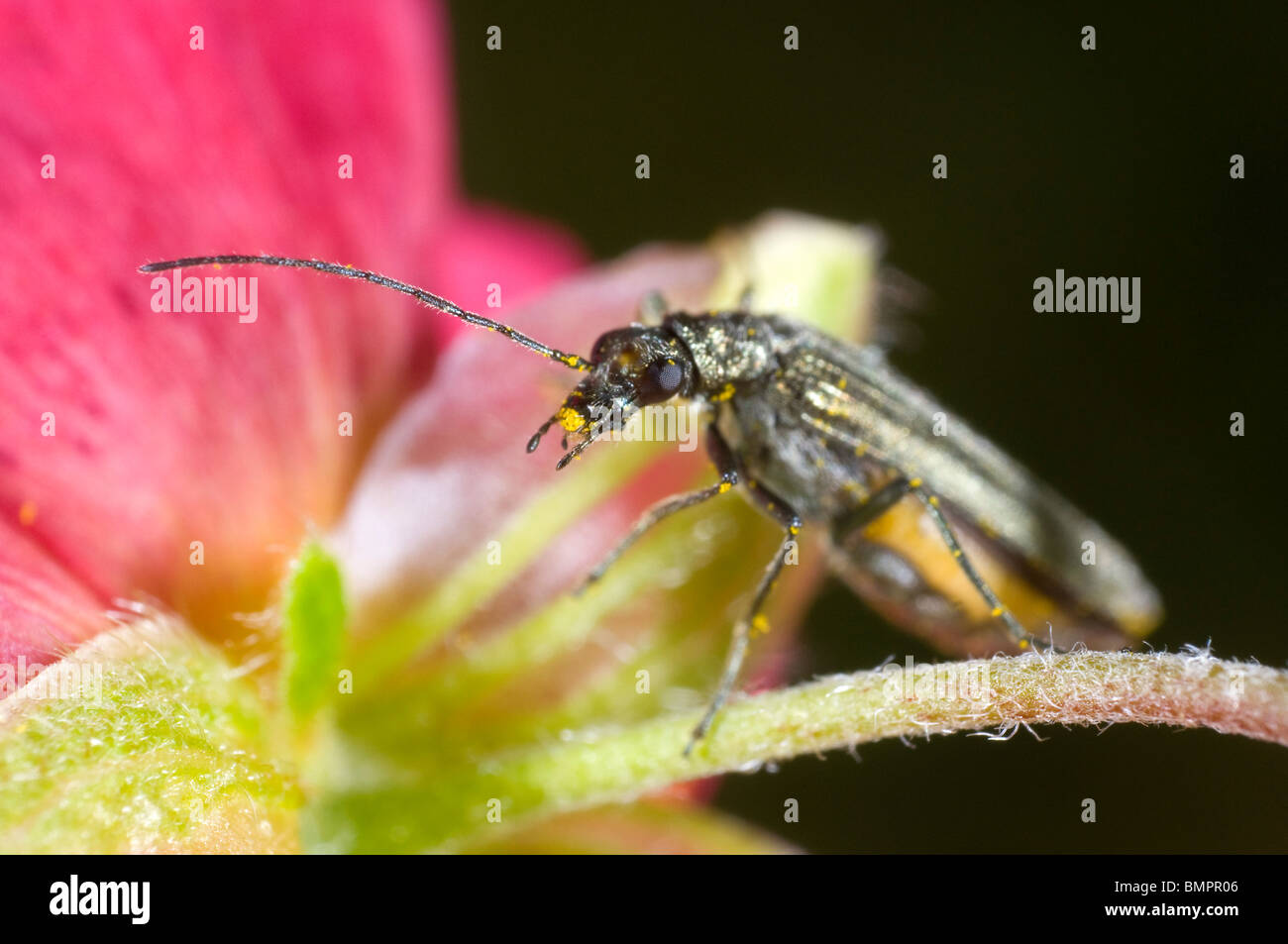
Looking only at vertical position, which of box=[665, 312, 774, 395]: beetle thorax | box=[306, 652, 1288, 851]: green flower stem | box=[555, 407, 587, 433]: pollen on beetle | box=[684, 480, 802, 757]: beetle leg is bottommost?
box=[306, 652, 1288, 851]: green flower stem

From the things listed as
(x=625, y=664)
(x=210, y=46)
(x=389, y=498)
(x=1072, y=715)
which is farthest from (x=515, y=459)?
(x=1072, y=715)

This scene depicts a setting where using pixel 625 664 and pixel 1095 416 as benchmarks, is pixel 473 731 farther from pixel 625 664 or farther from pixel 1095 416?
pixel 1095 416

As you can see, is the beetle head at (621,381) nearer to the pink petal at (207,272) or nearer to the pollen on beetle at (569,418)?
the pollen on beetle at (569,418)

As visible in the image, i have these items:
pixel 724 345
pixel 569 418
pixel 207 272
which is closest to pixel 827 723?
pixel 569 418

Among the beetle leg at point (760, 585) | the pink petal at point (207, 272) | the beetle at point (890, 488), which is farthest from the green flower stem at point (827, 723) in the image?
the beetle at point (890, 488)

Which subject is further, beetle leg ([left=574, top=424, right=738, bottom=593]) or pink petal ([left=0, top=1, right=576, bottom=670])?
beetle leg ([left=574, top=424, right=738, bottom=593])

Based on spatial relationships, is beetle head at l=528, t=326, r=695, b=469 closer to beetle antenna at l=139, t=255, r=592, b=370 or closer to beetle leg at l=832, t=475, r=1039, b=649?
beetle antenna at l=139, t=255, r=592, b=370

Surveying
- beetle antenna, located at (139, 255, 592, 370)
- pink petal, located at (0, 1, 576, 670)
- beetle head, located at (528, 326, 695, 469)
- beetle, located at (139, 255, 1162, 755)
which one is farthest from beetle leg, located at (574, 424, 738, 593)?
pink petal, located at (0, 1, 576, 670)

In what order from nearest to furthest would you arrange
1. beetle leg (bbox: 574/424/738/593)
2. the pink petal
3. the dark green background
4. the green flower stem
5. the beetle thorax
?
the green flower stem < the pink petal < beetle leg (bbox: 574/424/738/593) < the beetle thorax < the dark green background
